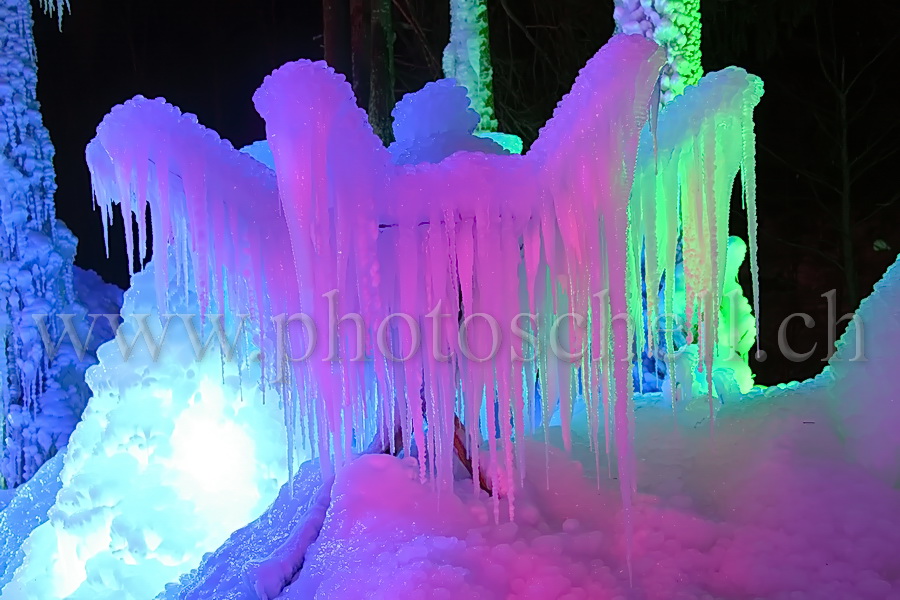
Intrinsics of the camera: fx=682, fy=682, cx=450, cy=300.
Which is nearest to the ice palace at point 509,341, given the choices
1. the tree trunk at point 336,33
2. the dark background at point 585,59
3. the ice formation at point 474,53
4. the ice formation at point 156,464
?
the ice formation at point 156,464

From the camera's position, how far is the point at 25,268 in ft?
25.2

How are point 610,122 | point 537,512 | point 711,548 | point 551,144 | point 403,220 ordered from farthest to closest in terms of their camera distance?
point 537,512 → point 711,548 → point 403,220 → point 551,144 → point 610,122

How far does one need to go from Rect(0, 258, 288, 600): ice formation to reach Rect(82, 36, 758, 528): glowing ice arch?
218cm

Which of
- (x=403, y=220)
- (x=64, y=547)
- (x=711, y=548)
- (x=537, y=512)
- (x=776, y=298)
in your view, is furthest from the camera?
(x=776, y=298)

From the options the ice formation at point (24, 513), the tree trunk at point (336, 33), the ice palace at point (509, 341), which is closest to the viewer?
the ice palace at point (509, 341)

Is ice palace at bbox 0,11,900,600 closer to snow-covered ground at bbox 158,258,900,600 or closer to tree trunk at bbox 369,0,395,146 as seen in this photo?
snow-covered ground at bbox 158,258,900,600

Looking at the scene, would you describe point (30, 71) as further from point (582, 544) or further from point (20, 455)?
point (582, 544)

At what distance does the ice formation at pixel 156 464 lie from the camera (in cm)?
518

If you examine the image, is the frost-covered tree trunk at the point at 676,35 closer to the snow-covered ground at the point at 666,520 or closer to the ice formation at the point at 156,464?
the snow-covered ground at the point at 666,520

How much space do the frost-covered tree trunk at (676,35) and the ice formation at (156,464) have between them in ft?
12.8

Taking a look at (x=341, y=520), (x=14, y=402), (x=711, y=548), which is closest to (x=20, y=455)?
(x=14, y=402)

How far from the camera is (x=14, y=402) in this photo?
304 inches

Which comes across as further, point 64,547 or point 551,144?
point 64,547

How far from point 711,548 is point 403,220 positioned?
2127mm
